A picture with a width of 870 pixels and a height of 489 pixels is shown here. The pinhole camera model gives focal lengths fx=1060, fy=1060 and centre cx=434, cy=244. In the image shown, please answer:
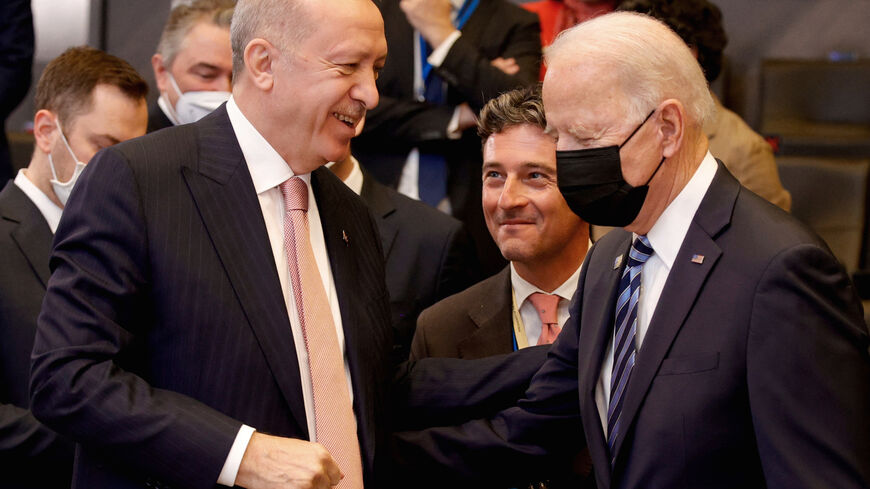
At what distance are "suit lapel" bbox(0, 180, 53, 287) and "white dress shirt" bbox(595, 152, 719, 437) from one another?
1615 mm

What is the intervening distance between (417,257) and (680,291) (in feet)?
4.91

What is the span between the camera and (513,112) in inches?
106

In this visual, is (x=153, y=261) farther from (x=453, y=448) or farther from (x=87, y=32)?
(x=87, y=32)

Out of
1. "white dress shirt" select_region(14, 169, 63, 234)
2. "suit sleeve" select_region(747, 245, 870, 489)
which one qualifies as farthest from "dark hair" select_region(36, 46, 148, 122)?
"suit sleeve" select_region(747, 245, 870, 489)

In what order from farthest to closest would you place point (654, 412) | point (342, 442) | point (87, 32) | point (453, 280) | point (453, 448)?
point (87, 32)
point (453, 280)
point (453, 448)
point (342, 442)
point (654, 412)

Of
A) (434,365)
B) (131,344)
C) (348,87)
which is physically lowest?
(434,365)

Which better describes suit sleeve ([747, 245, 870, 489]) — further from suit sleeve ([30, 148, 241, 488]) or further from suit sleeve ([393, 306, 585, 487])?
suit sleeve ([30, 148, 241, 488])

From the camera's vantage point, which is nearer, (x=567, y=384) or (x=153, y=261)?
(x=153, y=261)

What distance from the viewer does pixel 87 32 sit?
227 inches

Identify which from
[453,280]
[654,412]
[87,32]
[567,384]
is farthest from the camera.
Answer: [87,32]

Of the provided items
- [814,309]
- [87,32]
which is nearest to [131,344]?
[814,309]

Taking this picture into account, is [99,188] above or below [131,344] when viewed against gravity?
above

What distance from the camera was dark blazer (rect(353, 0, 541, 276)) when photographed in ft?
12.4

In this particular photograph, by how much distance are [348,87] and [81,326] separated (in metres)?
0.68
